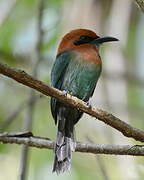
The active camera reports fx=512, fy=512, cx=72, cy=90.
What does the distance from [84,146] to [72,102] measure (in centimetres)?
45

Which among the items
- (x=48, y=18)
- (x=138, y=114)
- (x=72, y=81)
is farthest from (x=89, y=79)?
(x=48, y=18)

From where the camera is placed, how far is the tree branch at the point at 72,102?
103 inches

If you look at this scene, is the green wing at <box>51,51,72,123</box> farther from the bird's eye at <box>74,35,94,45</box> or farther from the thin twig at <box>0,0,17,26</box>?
the thin twig at <box>0,0,17,26</box>

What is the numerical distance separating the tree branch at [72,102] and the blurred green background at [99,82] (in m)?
A: 0.68

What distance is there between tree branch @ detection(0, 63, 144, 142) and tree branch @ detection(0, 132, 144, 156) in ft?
0.53

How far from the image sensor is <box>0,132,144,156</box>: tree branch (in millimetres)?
2984

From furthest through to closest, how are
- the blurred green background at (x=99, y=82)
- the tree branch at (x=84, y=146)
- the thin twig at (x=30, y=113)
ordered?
the blurred green background at (x=99, y=82), the thin twig at (x=30, y=113), the tree branch at (x=84, y=146)

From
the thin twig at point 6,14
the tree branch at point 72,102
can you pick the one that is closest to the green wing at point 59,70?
the thin twig at point 6,14

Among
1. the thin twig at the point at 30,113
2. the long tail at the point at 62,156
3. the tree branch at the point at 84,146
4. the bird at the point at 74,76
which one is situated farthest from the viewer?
the bird at the point at 74,76

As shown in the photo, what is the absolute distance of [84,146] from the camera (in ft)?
10.3

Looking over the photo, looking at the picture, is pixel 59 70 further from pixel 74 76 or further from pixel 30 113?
pixel 30 113

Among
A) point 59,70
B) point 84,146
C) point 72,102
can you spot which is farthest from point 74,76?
point 72,102

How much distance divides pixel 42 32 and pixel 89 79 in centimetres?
60

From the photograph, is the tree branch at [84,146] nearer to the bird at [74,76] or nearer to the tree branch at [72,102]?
the tree branch at [72,102]
